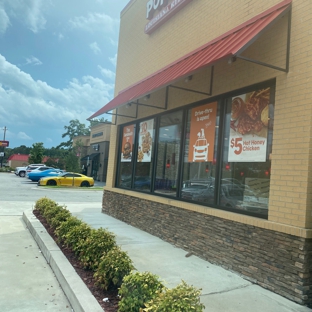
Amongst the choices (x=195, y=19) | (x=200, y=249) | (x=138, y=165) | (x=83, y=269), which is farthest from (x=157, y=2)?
(x=83, y=269)

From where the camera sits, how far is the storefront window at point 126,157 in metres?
9.80

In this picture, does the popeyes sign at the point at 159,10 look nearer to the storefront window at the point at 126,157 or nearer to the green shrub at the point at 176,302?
the storefront window at the point at 126,157

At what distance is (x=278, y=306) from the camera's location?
3814 millimetres

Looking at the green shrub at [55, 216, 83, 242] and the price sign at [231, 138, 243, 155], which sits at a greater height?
the price sign at [231, 138, 243, 155]

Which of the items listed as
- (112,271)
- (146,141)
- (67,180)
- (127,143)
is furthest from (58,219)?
(67,180)

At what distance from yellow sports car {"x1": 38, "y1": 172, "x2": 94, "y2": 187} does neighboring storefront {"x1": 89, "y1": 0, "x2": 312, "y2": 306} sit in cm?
1742

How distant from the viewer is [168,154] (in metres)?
7.81

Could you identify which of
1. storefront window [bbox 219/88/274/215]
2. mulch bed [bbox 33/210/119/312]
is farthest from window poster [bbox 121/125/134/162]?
storefront window [bbox 219/88/274/215]

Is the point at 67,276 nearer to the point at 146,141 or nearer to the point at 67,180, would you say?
the point at 146,141

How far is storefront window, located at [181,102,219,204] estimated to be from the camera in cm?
609

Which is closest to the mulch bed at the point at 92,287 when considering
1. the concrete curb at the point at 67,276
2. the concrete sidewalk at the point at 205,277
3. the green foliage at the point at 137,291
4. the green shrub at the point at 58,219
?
the concrete curb at the point at 67,276

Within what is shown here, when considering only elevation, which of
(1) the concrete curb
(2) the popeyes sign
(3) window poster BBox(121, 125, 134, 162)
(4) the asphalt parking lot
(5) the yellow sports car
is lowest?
(4) the asphalt parking lot

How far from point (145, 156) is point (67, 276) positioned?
16.2 feet

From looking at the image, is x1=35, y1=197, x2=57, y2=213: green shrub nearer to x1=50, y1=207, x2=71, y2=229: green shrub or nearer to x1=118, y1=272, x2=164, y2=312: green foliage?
x1=50, y1=207, x2=71, y2=229: green shrub
